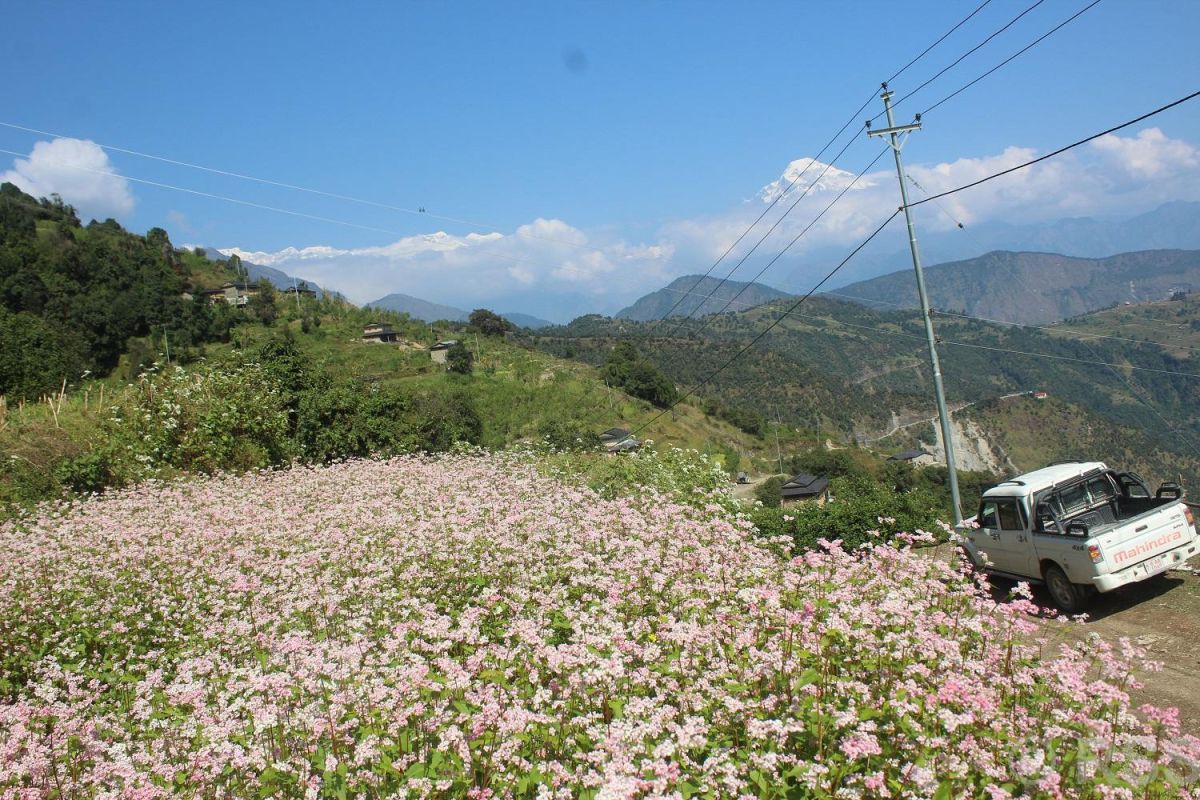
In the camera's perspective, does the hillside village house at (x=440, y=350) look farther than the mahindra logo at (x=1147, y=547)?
Yes

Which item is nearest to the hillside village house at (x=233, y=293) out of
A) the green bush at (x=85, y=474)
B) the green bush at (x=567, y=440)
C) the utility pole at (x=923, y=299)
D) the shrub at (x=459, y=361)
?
the shrub at (x=459, y=361)

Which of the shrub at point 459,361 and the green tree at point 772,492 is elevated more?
the shrub at point 459,361

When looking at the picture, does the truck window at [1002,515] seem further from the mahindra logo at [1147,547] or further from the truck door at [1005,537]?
the mahindra logo at [1147,547]

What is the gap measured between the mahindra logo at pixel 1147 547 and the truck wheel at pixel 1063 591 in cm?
71

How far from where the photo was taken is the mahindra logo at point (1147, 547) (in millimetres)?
8609

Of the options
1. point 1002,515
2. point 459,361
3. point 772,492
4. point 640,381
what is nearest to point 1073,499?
point 1002,515

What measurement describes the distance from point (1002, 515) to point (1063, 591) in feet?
4.22

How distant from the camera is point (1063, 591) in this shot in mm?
9258

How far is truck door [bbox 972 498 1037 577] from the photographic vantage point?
9805mm

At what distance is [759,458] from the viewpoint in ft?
317

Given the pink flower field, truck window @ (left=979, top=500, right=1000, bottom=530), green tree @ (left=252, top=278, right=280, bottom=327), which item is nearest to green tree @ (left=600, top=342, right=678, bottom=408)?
green tree @ (left=252, top=278, right=280, bottom=327)

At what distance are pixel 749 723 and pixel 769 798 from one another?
0.43m

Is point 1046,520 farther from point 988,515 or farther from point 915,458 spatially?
point 915,458

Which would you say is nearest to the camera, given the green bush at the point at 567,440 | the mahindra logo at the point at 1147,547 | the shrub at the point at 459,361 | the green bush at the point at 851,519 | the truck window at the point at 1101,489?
the mahindra logo at the point at 1147,547
